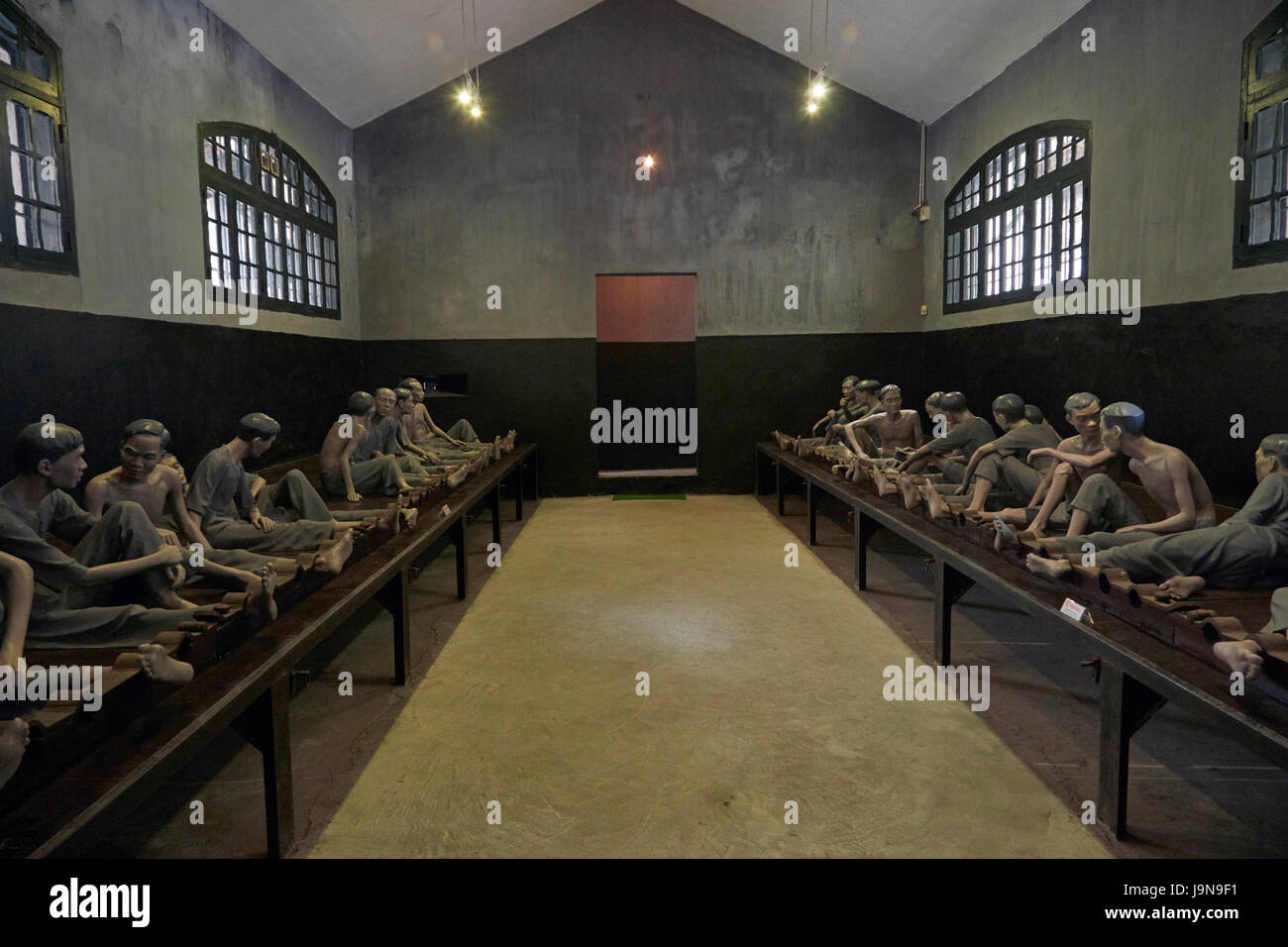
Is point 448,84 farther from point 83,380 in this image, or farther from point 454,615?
point 454,615

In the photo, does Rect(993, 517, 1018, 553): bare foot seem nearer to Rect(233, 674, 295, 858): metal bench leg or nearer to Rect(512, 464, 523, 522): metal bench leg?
Rect(233, 674, 295, 858): metal bench leg

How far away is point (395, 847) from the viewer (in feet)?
8.83

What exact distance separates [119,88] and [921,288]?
329 inches

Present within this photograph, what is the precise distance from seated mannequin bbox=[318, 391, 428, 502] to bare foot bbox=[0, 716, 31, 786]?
13.1 ft

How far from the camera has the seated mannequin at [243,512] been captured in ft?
12.6

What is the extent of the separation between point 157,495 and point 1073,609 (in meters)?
3.62


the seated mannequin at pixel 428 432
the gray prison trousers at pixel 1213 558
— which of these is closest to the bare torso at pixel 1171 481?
the gray prison trousers at pixel 1213 558

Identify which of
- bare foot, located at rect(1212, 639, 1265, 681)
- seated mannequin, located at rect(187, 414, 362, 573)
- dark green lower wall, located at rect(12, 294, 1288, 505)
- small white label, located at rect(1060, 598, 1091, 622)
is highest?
dark green lower wall, located at rect(12, 294, 1288, 505)

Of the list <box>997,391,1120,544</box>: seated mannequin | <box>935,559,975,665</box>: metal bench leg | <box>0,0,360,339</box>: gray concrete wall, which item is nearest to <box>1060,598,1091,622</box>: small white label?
<box>997,391,1120,544</box>: seated mannequin

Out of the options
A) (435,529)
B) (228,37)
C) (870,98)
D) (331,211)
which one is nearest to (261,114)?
(228,37)

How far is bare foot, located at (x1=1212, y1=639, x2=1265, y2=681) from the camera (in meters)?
2.28

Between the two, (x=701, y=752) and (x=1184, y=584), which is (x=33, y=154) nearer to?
(x=701, y=752)

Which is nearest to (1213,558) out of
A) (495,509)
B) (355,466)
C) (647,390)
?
(355,466)

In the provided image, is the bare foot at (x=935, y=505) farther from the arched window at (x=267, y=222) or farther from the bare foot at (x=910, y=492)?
the arched window at (x=267, y=222)
